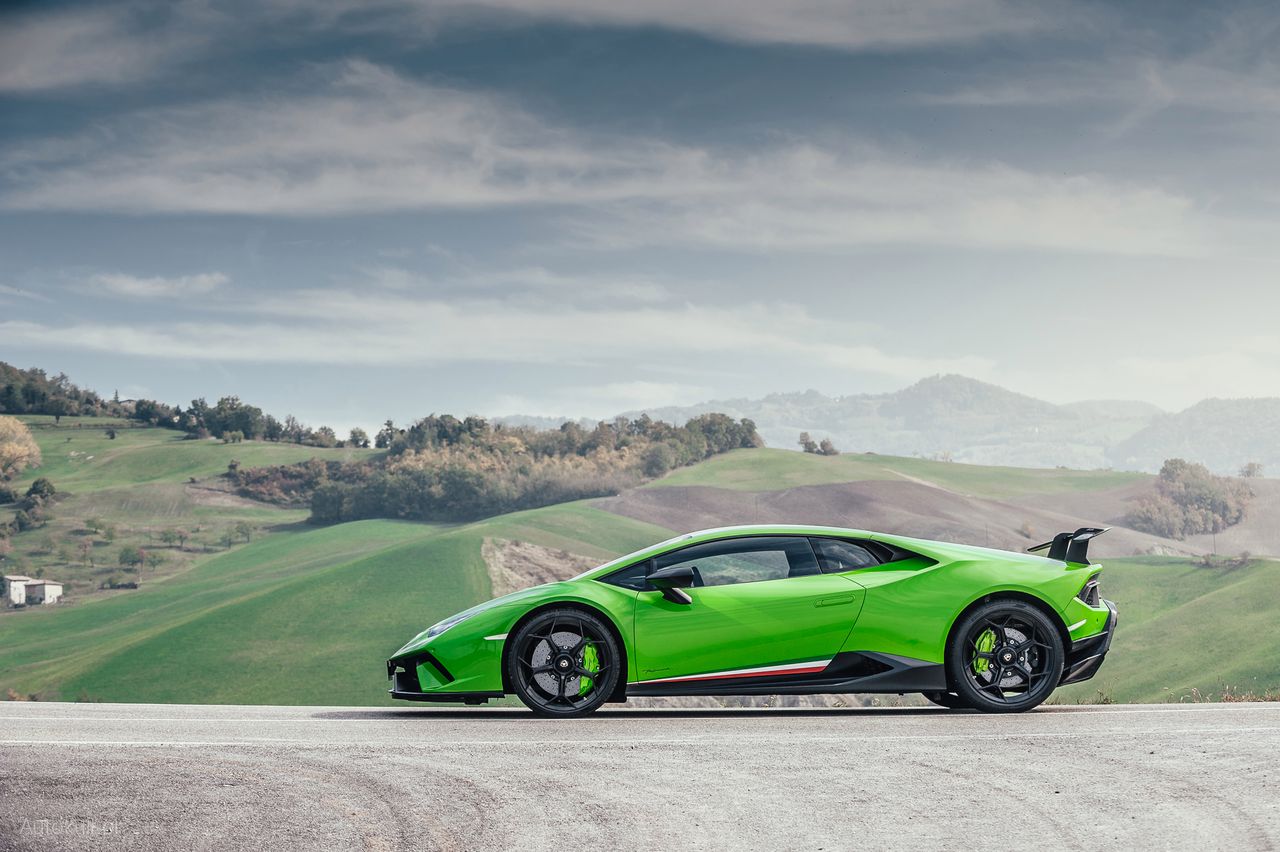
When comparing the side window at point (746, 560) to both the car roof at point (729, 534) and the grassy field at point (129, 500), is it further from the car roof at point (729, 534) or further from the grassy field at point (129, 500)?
the grassy field at point (129, 500)

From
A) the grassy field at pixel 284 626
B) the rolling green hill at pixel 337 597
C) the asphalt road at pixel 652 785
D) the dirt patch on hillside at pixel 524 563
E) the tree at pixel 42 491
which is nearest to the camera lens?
the asphalt road at pixel 652 785

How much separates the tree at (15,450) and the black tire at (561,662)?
146735 millimetres

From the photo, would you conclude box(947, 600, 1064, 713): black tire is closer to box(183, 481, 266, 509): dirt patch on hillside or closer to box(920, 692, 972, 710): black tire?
box(920, 692, 972, 710): black tire

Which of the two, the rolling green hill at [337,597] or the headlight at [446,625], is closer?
the headlight at [446,625]

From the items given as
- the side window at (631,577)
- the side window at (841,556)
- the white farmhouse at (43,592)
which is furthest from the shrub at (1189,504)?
the side window at (631,577)

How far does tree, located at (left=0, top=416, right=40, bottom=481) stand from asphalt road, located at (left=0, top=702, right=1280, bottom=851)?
147 m

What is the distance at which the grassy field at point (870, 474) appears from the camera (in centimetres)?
11819

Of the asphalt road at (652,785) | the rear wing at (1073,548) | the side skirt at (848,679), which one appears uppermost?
the rear wing at (1073,548)

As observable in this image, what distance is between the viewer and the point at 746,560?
10.2 meters

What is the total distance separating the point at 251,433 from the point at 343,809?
154 m

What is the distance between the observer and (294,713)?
1141cm

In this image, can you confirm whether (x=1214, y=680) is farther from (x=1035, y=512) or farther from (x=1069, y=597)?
(x=1069, y=597)

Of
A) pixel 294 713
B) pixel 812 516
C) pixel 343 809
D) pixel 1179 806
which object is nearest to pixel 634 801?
pixel 343 809

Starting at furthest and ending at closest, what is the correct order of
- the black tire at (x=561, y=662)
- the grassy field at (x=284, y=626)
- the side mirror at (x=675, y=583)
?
1. the grassy field at (x=284, y=626)
2. the black tire at (x=561, y=662)
3. the side mirror at (x=675, y=583)
